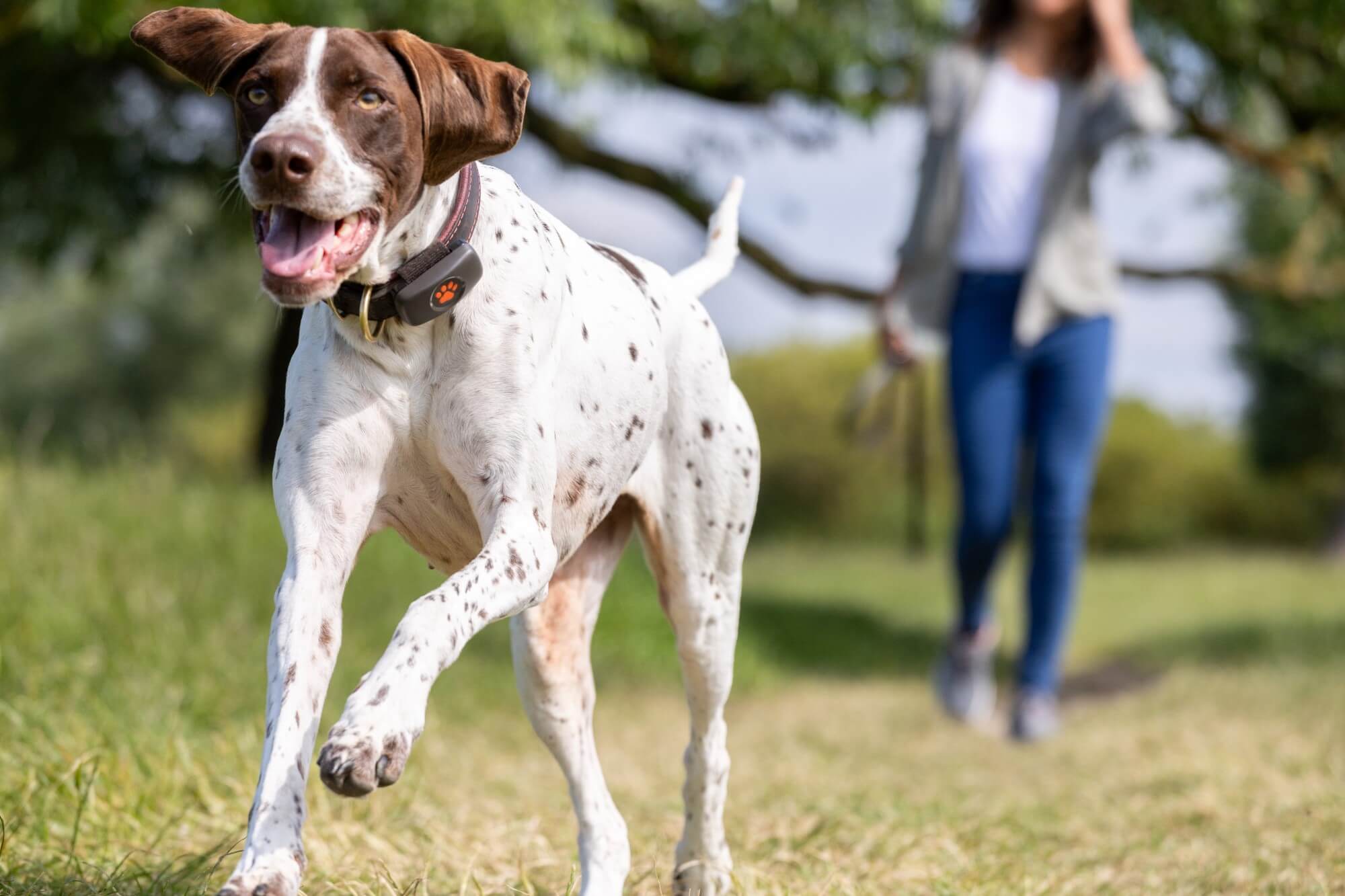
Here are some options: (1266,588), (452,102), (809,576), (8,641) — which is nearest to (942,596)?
(809,576)

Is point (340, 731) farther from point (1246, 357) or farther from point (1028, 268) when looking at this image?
point (1246, 357)

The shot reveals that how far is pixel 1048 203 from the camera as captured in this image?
4988 millimetres

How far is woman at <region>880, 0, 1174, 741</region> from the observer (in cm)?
490

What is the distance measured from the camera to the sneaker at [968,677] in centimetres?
532

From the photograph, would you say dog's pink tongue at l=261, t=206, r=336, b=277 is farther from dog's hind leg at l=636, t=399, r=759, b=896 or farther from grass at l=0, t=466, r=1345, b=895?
grass at l=0, t=466, r=1345, b=895

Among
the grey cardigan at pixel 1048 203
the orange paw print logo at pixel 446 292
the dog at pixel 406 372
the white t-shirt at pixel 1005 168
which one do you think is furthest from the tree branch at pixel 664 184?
the orange paw print logo at pixel 446 292

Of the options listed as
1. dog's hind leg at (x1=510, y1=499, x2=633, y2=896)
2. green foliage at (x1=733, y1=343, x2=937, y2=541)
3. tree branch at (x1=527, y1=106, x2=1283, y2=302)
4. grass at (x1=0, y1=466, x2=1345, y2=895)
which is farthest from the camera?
green foliage at (x1=733, y1=343, x2=937, y2=541)

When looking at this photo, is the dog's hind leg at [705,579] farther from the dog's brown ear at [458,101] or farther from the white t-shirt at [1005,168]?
the white t-shirt at [1005,168]

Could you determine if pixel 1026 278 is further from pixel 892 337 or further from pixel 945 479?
pixel 945 479

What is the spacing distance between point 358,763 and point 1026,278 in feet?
11.9

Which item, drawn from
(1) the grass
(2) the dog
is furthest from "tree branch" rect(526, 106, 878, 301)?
(2) the dog

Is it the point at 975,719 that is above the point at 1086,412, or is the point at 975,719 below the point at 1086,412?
below

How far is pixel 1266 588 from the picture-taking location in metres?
14.2

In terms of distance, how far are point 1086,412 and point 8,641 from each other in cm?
363
